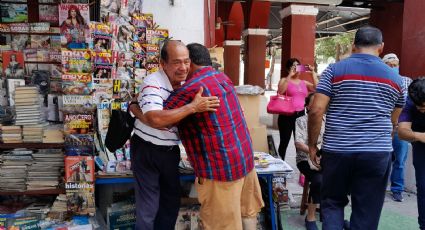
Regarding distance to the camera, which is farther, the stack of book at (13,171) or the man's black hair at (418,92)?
the stack of book at (13,171)

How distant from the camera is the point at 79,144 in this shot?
290cm

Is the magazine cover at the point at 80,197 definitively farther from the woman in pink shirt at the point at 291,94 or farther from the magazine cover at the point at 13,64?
the woman in pink shirt at the point at 291,94

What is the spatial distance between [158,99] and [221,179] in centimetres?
59

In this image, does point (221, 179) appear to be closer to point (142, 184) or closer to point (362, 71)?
point (142, 184)

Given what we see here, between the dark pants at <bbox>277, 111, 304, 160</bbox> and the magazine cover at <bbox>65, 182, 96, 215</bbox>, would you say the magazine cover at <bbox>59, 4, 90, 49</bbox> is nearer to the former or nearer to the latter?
the magazine cover at <bbox>65, 182, 96, 215</bbox>

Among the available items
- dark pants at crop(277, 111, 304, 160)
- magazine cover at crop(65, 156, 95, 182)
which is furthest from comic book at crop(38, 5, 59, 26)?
dark pants at crop(277, 111, 304, 160)

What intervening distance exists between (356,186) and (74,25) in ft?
7.92

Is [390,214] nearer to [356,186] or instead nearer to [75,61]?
[356,186]

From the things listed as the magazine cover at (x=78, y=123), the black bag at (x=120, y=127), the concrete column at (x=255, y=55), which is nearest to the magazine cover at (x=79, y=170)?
the magazine cover at (x=78, y=123)

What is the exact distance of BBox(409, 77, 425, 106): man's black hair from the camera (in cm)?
281

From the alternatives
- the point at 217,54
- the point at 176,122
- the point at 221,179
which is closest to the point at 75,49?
the point at 176,122

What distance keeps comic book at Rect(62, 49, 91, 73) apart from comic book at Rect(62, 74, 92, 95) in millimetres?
49

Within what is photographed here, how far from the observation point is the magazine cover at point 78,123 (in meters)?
2.90

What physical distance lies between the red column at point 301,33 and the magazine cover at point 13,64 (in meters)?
6.38
